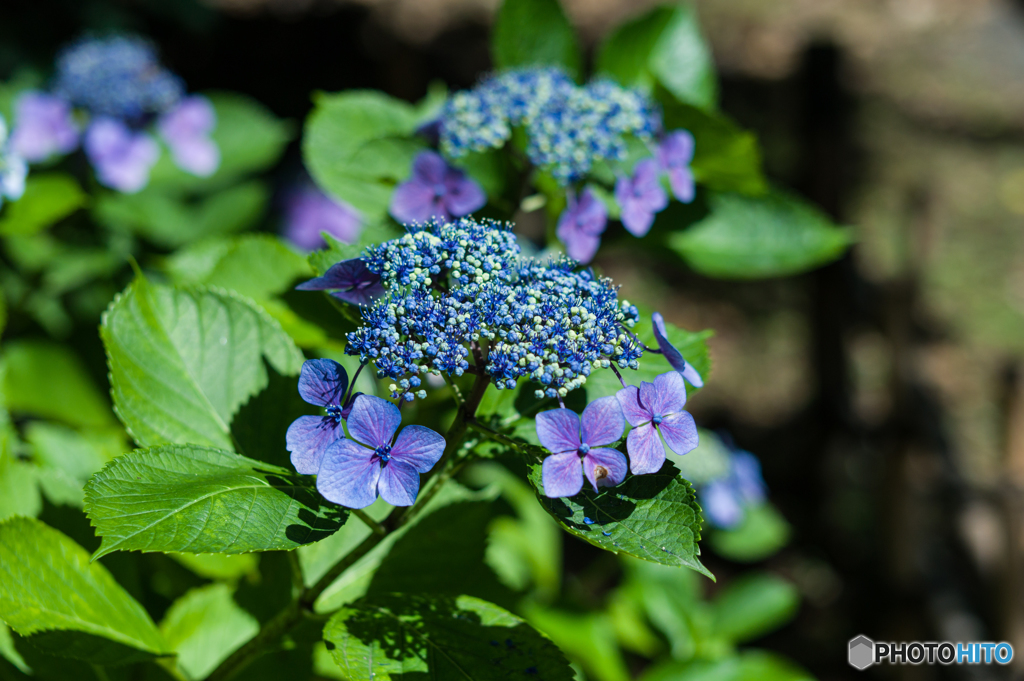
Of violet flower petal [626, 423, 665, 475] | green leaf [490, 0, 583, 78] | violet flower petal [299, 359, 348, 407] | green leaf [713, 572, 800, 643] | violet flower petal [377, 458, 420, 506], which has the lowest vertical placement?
green leaf [713, 572, 800, 643]

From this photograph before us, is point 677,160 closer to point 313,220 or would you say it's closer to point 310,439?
point 310,439

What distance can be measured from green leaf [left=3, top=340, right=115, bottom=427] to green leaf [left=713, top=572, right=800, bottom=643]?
Answer: 2.01 m

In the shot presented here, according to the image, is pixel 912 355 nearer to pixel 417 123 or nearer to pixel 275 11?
pixel 417 123

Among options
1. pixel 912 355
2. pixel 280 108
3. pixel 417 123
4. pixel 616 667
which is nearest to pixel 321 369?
pixel 417 123

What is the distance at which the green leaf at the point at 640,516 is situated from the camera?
2.85 feet

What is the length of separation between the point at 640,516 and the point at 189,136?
1.88 metres

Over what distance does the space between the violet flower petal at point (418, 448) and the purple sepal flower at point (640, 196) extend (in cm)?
68

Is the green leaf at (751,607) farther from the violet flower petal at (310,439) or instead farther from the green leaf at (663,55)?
the violet flower petal at (310,439)

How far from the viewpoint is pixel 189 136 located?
7.32 feet

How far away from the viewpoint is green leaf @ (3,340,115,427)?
213 cm

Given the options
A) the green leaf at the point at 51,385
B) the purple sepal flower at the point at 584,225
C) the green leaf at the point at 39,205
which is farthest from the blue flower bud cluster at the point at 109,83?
the purple sepal flower at the point at 584,225

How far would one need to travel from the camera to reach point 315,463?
95 centimetres

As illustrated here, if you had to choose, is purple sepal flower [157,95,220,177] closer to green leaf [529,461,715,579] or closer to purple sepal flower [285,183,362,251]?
purple sepal flower [285,183,362,251]

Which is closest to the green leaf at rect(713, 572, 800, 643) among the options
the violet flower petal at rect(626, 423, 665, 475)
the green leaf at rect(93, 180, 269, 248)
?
the violet flower petal at rect(626, 423, 665, 475)
